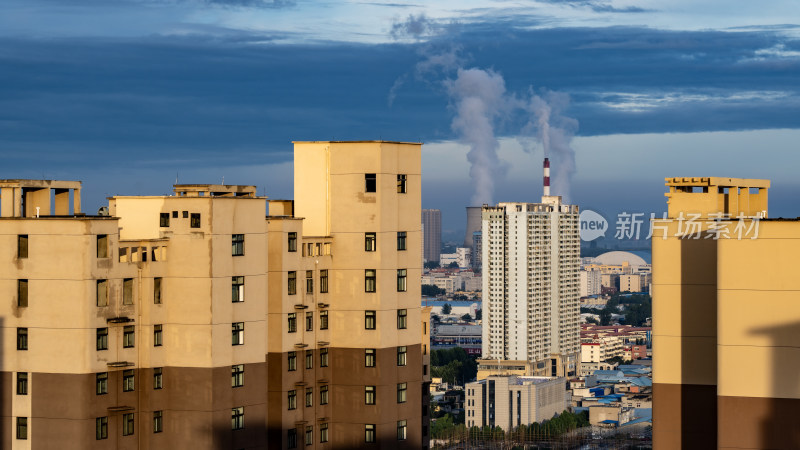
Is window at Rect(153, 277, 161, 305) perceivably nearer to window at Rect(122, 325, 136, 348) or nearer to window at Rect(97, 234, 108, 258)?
window at Rect(122, 325, 136, 348)

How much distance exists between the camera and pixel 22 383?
120ft

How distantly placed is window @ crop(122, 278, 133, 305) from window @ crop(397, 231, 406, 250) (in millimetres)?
8862

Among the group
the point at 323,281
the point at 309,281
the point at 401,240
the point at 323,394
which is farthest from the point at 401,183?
the point at 323,394

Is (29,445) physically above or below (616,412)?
above

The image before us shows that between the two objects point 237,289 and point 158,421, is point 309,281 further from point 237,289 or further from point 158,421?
point 158,421

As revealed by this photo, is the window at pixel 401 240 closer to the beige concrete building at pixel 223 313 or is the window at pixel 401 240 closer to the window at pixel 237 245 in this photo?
the beige concrete building at pixel 223 313

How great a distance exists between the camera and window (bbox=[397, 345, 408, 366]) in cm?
4216

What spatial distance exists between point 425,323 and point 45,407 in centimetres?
1929

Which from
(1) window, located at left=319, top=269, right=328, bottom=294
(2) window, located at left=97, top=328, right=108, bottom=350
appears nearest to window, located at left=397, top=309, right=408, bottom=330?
(1) window, located at left=319, top=269, right=328, bottom=294

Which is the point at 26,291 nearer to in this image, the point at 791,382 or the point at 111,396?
the point at 111,396

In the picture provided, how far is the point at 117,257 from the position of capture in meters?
36.7

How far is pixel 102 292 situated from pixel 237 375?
4471mm

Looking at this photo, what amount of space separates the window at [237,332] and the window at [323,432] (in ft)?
14.8

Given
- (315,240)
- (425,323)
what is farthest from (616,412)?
(315,240)
